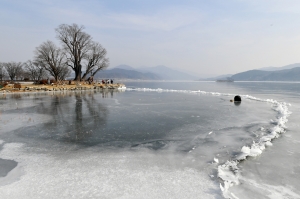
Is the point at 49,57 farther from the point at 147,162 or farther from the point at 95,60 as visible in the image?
the point at 147,162

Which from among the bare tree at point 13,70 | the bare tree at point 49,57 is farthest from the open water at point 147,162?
the bare tree at point 13,70

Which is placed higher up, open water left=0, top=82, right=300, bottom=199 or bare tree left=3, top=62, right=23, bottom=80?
bare tree left=3, top=62, right=23, bottom=80

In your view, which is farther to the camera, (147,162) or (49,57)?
(49,57)

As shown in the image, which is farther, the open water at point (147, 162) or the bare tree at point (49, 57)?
the bare tree at point (49, 57)

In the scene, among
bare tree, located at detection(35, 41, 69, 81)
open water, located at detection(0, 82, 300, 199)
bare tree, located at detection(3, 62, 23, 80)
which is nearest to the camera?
open water, located at detection(0, 82, 300, 199)

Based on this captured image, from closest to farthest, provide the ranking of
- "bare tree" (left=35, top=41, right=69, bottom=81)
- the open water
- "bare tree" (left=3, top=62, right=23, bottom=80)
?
the open water < "bare tree" (left=35, top=41, right=69, bottom=81) < "bare tree" (left=3, top=62, right=23, bottom=80)

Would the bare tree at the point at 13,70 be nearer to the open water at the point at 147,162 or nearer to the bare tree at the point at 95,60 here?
the bare tree at the point at 95,60

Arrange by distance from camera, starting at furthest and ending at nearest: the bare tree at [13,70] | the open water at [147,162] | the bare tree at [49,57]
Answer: the bare tree at [13,70] < the bare tree at [49,57] < the open water at [147,162]

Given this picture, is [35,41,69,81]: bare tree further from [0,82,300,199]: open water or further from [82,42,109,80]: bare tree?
[0,82,300,199]: open water

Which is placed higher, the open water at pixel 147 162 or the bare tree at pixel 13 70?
the bare tree at pixel 13 70

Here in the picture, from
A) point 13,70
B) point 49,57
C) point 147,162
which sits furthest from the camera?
point 13,70

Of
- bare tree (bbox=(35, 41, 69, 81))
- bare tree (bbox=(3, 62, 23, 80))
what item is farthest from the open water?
bare tree (bbox=(3, 62, 23, 80))

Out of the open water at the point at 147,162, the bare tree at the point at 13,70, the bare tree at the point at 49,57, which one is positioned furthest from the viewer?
the bare tree at the point at 13,70

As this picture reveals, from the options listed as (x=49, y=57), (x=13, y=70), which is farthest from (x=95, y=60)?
(x=13, y=70)
